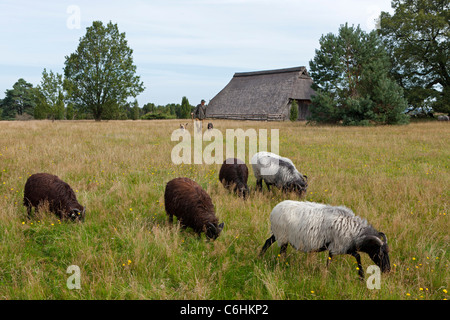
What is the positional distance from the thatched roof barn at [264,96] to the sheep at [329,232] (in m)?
36.9

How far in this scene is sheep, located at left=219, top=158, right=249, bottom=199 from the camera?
676 cm

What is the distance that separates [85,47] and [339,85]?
29.5 meters

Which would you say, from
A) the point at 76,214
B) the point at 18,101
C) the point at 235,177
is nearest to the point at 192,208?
the point at 76,214

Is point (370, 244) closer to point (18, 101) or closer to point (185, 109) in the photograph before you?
point (185, 109)

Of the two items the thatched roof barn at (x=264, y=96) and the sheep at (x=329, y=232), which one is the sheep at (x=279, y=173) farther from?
the thatched roof barn at (x=264, y=96)

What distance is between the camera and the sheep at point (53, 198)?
197 inches

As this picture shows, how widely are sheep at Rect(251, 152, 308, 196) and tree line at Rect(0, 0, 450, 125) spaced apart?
2051 cm

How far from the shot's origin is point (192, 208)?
15.7 feet

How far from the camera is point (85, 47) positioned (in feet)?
115

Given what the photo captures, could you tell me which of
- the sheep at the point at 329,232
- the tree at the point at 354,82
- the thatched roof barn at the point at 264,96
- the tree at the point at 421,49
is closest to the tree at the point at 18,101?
the thatched roof barn at the point at 264,96

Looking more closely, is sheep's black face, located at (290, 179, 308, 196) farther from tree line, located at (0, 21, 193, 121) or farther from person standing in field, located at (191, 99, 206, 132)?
tree line, located at (0, 21, 193, 121)

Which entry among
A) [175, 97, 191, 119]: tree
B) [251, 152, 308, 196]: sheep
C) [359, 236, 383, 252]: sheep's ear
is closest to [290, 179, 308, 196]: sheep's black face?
[251, 152, 308, 196]: sheep

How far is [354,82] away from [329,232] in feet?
86.9
